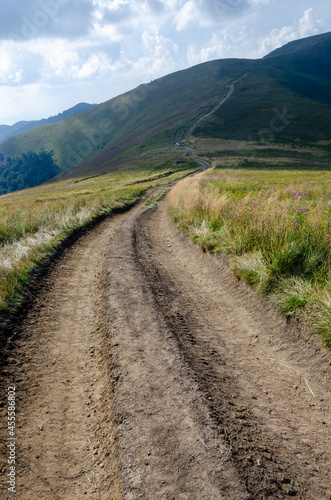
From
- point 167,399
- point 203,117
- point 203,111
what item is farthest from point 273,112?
point 167,399

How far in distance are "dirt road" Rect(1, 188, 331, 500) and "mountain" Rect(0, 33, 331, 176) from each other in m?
62.8

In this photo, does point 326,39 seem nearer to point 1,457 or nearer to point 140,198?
point 140,198

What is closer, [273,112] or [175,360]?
[175,360]

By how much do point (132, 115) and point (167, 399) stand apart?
138525 millimetres

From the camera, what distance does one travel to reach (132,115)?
4860 inches

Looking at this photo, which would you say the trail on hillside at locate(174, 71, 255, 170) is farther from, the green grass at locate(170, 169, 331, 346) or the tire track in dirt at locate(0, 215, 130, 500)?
the tire track in dirt at locate(0, 215, 130, 500)

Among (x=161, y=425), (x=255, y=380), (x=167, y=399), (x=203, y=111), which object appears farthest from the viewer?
(x=203, y=111)

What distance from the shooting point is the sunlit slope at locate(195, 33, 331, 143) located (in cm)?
6412

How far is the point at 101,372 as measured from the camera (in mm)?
3793

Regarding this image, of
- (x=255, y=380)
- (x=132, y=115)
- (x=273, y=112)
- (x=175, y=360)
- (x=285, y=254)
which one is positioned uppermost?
(x=132, y=115)

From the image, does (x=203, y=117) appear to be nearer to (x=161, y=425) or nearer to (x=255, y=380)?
(x=255, y=380)

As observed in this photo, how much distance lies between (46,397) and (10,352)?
1119 mm

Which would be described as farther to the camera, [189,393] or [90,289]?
[90,289]

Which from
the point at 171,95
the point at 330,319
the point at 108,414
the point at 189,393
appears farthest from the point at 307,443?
the point at 171,95
